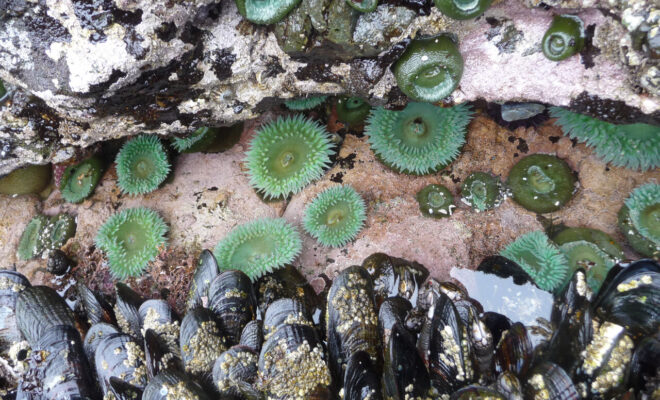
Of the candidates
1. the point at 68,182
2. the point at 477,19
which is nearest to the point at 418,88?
the point at 477,19

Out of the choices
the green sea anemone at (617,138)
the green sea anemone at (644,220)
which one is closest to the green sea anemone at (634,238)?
the green sea anemone at (644,220)

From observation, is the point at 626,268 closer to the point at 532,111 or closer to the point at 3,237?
the point at 532,111

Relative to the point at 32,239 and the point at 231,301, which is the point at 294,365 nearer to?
the point at 231,301

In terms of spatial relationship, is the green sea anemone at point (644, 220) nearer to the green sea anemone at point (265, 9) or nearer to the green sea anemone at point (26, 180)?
the green sea anemone at point (265, 9)

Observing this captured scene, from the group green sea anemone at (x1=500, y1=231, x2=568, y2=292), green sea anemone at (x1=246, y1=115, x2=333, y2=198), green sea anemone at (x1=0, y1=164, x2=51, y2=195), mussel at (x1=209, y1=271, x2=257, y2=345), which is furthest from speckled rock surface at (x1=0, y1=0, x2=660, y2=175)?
green sea anemone at (x1=0, y1=164, x2=51, y2=195)

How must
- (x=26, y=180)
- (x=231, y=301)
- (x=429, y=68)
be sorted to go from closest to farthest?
(x=429, y=68)
(x=231, y=301)
(x=26, y=180)

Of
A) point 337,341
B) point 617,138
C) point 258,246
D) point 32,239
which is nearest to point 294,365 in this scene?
point 337,341
